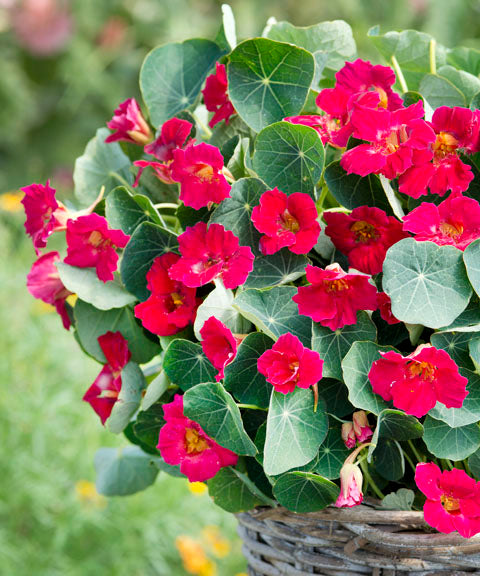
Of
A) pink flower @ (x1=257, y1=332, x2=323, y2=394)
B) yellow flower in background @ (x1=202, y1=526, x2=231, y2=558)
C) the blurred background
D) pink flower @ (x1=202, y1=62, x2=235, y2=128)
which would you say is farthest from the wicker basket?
yellow flower in background @ (x1=202, y1=526, x2=231, y2=558)

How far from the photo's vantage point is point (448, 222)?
1.84 ft

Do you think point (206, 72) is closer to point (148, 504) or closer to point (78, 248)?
point (78, 248)

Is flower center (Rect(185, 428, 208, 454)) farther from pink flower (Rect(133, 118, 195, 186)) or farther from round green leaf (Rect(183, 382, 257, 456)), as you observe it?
pink flower (Rect(133, 118, 195, 186))

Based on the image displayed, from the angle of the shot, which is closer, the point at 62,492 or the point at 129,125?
the point at 129,125

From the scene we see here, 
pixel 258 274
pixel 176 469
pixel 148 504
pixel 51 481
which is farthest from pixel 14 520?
pixel 258 274

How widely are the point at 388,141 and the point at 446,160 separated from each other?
0.17 feet

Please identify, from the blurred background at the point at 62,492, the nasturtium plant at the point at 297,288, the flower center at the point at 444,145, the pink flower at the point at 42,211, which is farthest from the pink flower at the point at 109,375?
the blurred background at the point at 62,492

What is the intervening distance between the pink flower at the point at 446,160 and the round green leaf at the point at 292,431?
187 mm

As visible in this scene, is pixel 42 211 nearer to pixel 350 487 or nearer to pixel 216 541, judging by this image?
pixel 350 487

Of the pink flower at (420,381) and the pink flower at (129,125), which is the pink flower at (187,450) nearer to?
the pink flower at (420,381)

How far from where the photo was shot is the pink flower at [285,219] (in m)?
0.57

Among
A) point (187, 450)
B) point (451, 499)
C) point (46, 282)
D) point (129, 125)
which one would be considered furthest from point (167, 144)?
point (451, 499)

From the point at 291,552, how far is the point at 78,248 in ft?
1.09

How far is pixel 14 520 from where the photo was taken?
1.57 meters
